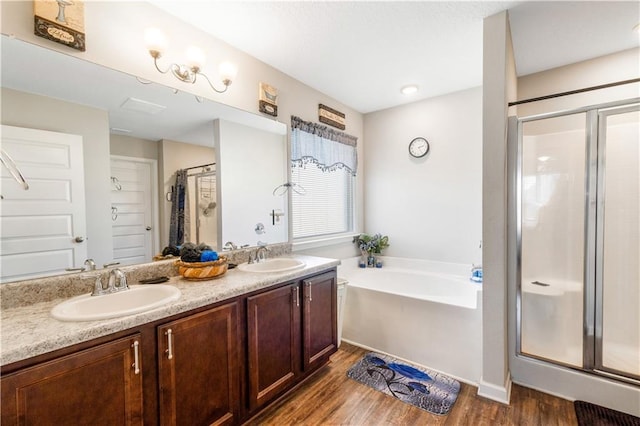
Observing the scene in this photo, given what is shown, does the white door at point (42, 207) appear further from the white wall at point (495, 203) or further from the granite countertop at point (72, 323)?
the white wall at point (495, 203)

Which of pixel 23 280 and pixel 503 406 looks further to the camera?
pixel 503 406

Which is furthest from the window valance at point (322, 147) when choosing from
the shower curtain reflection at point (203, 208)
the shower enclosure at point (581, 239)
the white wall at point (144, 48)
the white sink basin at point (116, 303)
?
the shower enclosure at point (581, 239)

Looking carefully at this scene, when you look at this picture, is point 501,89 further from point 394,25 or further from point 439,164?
point 439,164

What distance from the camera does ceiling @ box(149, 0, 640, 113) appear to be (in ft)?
5.74

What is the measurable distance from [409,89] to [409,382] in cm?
278

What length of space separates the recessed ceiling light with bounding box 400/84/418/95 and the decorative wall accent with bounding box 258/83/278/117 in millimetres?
1415

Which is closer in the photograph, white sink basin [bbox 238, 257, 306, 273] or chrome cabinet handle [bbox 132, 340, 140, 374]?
chrome cabinet handle [bbox 132, 340, 140, 374]

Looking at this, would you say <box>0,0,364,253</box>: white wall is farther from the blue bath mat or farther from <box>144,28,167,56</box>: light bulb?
the blue bath mat

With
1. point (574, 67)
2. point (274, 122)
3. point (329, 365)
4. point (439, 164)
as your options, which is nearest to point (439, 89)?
point (439, 164)

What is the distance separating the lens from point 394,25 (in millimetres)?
1922

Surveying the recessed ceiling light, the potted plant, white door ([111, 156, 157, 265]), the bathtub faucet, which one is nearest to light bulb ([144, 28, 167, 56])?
white door ([111, 156, 157, 265])

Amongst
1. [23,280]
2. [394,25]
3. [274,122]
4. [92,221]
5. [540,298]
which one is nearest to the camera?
[23,280]

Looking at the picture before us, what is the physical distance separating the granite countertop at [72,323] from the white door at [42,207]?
0.64 feet

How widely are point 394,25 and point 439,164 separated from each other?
5.57 ft
